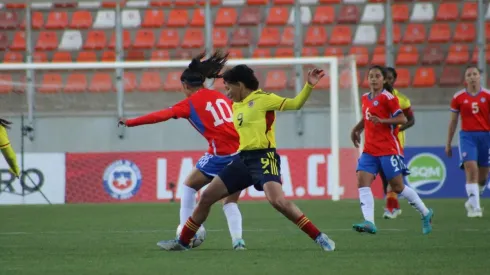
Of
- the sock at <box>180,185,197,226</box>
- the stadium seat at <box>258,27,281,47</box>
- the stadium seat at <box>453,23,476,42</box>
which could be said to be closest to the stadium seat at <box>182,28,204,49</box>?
the stadium seat at <box>258,27,281,47</box>

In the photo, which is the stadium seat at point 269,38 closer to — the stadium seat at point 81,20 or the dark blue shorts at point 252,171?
the stadium seat at point 81,20

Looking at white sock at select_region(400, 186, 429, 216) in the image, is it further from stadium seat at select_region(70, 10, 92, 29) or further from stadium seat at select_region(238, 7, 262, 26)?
stadium seat at select_region(70, 10, 92, 29)

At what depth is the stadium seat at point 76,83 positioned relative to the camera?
20781mm

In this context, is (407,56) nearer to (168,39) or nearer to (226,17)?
(226,17)

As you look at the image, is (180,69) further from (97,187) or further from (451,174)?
(451,174)

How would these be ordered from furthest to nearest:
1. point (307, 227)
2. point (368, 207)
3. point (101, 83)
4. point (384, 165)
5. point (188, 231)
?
point (101, 83)
point (384, 165)
point (368, 207)
point (188, 231)
point (307, 227)

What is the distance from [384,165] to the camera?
37.4 ft

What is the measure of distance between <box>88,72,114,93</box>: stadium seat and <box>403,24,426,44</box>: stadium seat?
656 centimetres

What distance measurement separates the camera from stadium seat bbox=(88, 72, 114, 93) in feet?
69.0

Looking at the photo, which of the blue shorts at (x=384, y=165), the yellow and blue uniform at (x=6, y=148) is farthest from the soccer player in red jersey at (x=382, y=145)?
the yellow and blue uniform at (x=6, y=148)

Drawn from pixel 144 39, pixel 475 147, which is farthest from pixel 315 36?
pixel 475 147

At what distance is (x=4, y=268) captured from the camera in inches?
305

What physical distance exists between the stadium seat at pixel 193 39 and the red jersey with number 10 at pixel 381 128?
11488 mm

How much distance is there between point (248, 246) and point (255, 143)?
1.26m
